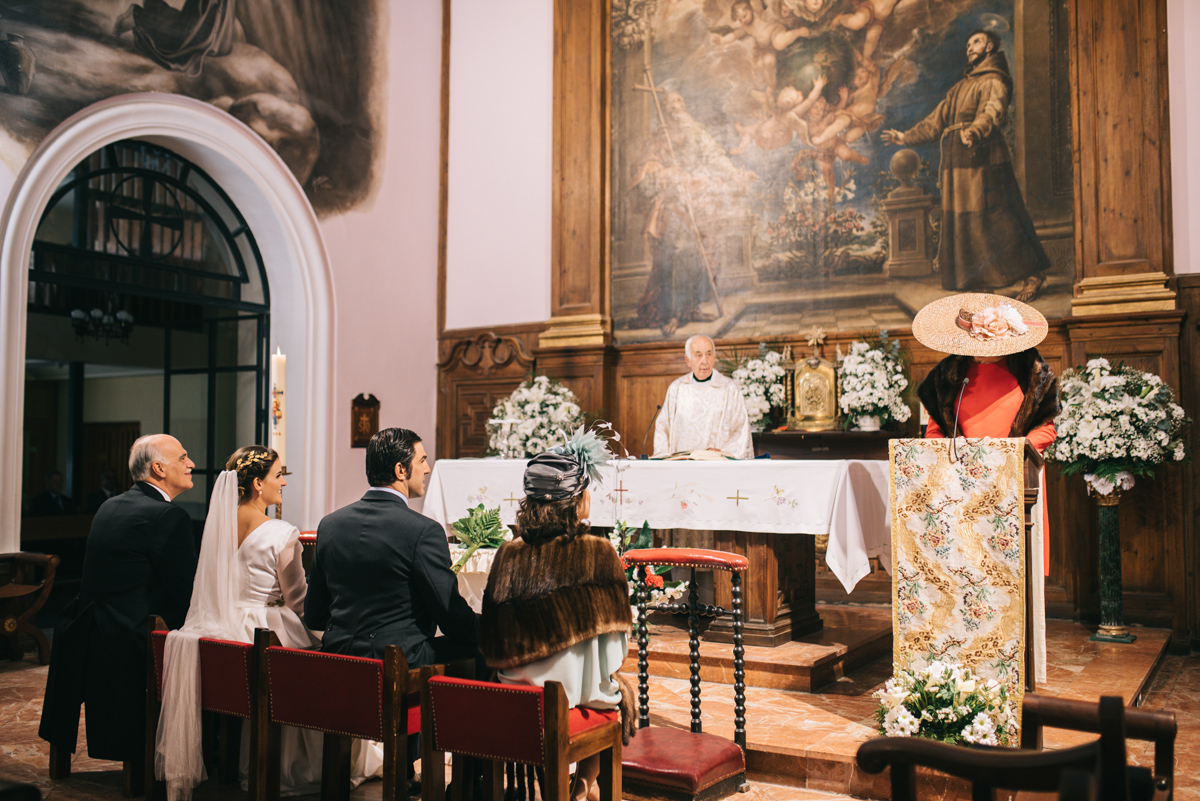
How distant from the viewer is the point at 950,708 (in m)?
4.04

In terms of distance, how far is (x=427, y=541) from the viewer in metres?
3.57

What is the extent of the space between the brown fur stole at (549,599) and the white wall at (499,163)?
288 inches

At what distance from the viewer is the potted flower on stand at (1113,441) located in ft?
22.4

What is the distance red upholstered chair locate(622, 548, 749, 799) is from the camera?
388cm

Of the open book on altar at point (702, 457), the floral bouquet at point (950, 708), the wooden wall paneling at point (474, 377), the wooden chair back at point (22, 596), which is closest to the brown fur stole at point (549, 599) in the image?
the floral bouquet at point (950, 708)

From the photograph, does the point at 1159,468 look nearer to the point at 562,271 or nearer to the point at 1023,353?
the point at 1023,353

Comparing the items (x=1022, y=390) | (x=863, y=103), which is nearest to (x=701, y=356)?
(x=1022, y=390)

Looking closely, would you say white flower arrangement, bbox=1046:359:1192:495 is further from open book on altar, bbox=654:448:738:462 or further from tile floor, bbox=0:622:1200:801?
open book on altar, bbox=654:448:738:462

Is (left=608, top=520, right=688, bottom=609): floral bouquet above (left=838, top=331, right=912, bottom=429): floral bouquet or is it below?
below

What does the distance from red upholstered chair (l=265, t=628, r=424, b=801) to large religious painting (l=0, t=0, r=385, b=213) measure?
545 cm

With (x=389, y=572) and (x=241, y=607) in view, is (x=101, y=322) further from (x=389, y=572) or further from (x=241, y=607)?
(x=389, y=572)

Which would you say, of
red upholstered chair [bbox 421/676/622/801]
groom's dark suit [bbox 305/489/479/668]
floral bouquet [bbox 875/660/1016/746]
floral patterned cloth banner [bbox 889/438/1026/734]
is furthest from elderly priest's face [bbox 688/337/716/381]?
red upholstered chair [bbox 421/676/622/801]

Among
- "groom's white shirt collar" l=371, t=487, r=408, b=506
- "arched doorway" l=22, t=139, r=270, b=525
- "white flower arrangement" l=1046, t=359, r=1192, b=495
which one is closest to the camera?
"groom's white shirt collar" l=371, t=487, r=408, b=506

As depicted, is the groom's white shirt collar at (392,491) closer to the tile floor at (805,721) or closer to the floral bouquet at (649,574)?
the tile floor at (805,721)
